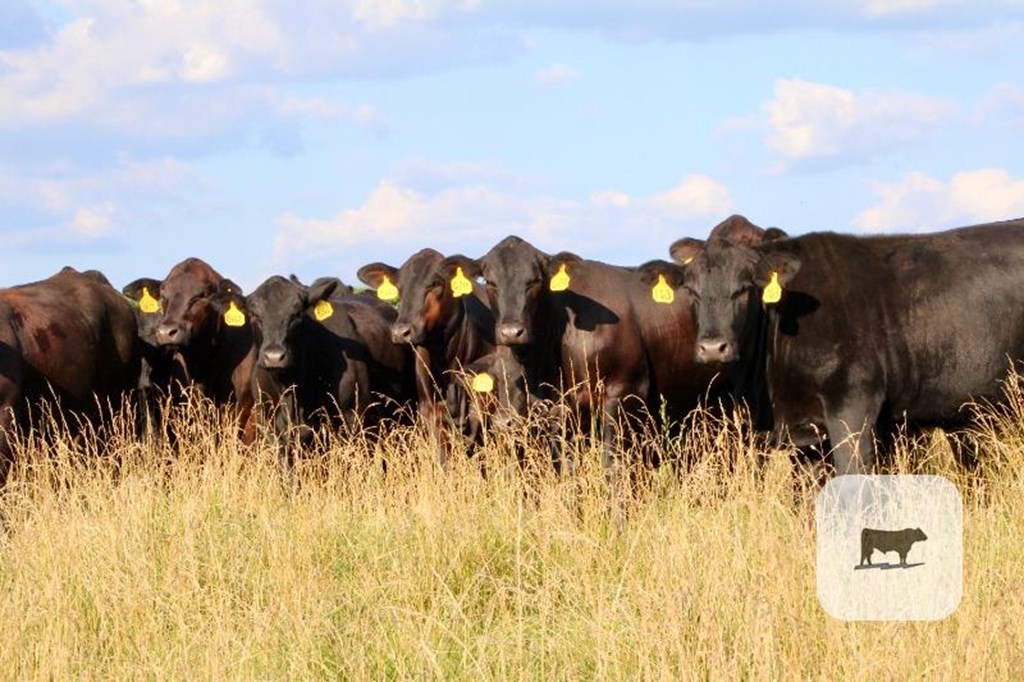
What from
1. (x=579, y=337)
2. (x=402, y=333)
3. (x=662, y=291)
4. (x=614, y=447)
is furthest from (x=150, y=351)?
(x=662, y=291)

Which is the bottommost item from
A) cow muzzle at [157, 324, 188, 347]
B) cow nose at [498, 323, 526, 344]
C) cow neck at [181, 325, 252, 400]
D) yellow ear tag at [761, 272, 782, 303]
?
cow neck at [181, 325, 252, 400]

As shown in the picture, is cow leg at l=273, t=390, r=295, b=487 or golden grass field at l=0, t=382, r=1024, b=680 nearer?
golden grass field at l=0, t=382, r=1024, b=680

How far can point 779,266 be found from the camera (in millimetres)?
10438

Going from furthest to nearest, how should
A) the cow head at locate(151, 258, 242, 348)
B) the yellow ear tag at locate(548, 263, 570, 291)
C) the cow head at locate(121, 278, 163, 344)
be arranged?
the cow head at locate(121, 278, 163, 344) → the cow head at locate(151, 258, 242, 348) → the yellow ear tag at locate(548, 263, 570, 291)

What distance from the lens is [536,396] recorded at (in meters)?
12.0

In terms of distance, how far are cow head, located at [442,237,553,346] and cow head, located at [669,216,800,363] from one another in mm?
→ 1528

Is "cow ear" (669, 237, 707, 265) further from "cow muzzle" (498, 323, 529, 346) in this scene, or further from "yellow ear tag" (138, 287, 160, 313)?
"yellow ear tag" (138, 287, 160, 313)

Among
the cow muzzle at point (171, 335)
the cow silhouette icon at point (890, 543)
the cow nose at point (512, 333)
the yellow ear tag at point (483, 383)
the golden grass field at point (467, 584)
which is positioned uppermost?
the cow muzzle at point (171, 335)

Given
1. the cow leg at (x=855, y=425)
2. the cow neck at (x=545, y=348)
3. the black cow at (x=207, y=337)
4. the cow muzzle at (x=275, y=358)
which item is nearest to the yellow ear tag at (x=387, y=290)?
the black cow at (x=207, y=337)

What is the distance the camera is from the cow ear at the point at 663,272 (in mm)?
11367

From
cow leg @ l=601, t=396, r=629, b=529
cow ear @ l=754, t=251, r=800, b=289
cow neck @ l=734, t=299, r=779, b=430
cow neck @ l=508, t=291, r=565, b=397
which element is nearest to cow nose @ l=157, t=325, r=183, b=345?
cow neck @ l=508, t=291, r=565, b=397

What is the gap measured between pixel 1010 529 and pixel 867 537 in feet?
4.79

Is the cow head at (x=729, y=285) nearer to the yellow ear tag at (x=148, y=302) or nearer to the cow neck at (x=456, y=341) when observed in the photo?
the cow neck at (x=456, y=341)

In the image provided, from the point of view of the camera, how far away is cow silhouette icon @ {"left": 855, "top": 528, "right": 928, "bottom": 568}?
6.71 metres
